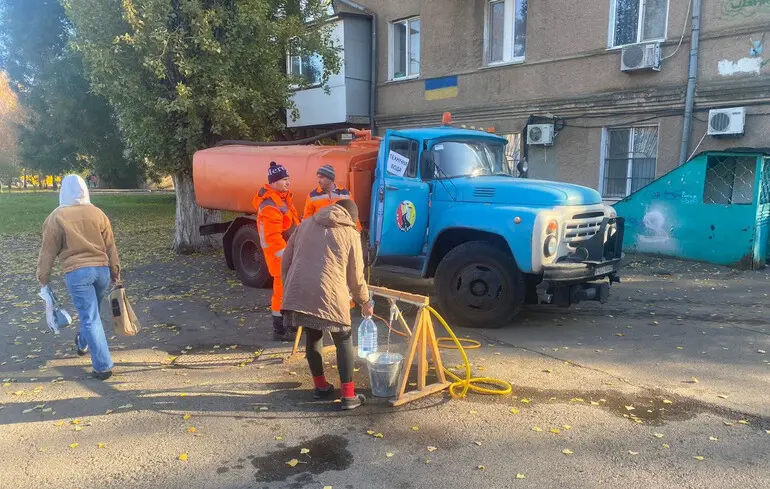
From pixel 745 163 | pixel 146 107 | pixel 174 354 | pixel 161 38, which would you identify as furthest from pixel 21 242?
pixel 745 163

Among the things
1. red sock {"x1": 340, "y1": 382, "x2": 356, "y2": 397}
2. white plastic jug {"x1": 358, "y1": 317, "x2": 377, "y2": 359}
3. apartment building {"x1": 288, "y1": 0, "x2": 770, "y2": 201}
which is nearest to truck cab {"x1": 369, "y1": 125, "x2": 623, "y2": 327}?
white plastic jug {"x1": 358, "y1": 317, "x2": 377, "y2": 359}

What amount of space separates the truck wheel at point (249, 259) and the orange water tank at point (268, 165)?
403 mm

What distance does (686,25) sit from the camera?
430 inches

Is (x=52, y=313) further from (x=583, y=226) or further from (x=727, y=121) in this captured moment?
(x=727, y=121)

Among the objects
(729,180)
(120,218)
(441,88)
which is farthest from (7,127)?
(729,180)

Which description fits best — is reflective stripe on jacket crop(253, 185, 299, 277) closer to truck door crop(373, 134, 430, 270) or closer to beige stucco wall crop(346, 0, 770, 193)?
truck door crop(373, 134, 430, 270)

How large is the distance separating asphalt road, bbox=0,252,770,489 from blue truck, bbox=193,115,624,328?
53 centimetres

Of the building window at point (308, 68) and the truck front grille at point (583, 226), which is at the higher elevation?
the building window at point (308, 68)

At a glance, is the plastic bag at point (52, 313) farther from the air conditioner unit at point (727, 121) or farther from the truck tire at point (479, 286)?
the air conditioner unit at point (727, 121)

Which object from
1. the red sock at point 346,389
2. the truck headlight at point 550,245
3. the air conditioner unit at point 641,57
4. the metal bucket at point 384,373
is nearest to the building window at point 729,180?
the air conditioner unit at point 641,57

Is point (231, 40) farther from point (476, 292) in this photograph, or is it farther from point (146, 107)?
point (476, 292)

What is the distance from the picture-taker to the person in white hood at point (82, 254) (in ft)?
15.5

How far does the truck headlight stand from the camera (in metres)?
5.88

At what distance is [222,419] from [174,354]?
1.77m
